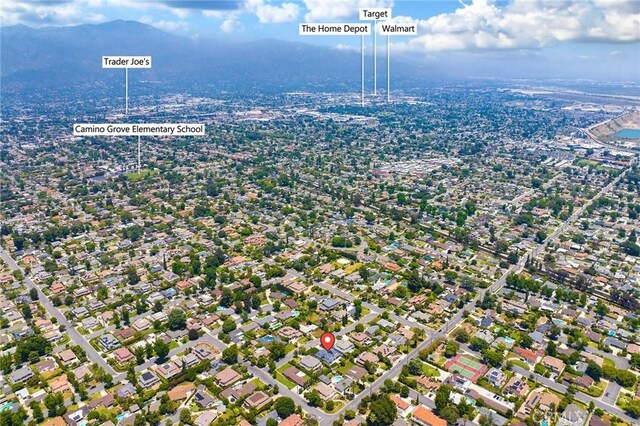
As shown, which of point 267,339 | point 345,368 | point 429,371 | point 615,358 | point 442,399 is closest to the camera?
point 442,399

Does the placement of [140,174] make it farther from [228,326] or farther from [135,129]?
[228,326]

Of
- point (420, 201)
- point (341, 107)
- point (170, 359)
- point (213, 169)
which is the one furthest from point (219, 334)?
point (341, 107)

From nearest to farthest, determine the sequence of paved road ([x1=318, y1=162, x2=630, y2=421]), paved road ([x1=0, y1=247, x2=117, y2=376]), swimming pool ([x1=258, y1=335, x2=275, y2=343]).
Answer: paved road ([x1=318, y1=162, x2=630, y2=421])
paved road ([x1=0, y1=247, x2=117, y2=376])
swimming pool ([x1=258, y1=335, x2=275, y2=343])

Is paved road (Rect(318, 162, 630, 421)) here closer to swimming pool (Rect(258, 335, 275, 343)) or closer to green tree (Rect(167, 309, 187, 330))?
swimming pool (Rect(258, 335, 275, 343))

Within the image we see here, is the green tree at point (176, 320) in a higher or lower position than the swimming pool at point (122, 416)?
higher

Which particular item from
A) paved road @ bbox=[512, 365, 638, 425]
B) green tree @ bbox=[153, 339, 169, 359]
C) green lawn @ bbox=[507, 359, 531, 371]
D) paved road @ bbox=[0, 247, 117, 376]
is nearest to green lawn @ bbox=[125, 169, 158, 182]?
paved road @ bbox=[0, 247, 117, 376]

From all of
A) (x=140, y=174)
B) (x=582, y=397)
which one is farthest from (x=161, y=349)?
(x=140, y=174)

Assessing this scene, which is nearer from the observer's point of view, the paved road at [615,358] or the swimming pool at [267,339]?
the paved road at [615,358]

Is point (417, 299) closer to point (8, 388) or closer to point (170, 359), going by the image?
point (170, 359)

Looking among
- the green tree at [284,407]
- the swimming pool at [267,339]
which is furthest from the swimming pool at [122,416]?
the swimming pool at [267,339]

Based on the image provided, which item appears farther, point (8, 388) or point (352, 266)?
point (352, 266)

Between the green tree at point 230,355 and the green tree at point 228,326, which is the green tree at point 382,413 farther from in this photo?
the green tree at point 228,326
